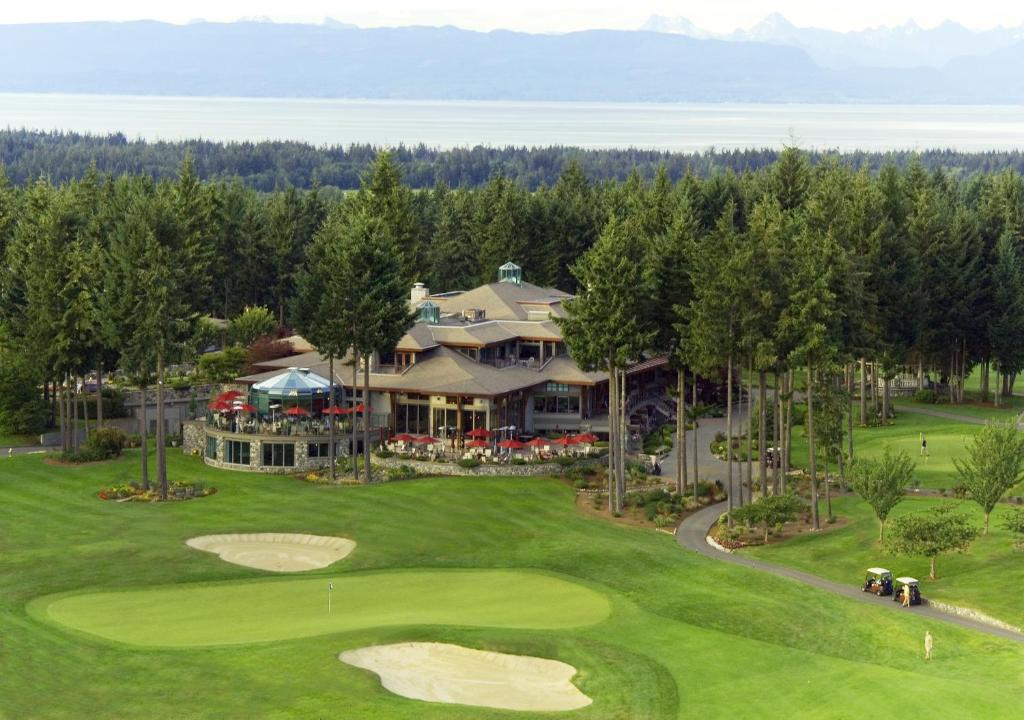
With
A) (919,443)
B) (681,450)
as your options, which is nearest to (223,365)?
(681,450)

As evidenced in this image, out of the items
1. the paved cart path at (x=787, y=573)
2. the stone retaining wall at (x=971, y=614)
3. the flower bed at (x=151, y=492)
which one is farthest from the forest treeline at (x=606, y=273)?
the stone retaining wall at (x=971, y=614)

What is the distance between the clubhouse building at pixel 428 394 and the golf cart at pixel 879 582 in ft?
98.7

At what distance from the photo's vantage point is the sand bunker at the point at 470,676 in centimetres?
4244

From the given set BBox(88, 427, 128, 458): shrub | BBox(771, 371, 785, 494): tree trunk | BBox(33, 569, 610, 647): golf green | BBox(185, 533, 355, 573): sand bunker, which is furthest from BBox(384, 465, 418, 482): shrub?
BBox(33, 569, 610, 647): golf green

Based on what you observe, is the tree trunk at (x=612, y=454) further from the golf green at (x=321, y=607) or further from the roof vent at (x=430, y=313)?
the roof vent at (x=430, y=313)

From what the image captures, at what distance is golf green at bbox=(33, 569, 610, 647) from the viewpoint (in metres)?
48.8

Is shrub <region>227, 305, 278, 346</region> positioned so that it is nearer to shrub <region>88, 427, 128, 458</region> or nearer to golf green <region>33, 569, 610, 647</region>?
shrub <region>88, 427, 128, 458</region>

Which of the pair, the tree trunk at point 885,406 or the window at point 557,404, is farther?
the tree trunk at point 885,406

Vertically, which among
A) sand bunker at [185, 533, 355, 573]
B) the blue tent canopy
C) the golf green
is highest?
the blue tent canopy

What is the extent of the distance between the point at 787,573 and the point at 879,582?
17.4ft

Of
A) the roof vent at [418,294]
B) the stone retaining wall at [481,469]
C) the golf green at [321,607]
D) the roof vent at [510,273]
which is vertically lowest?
the golf green at [321,607]

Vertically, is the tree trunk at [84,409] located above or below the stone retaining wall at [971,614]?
above

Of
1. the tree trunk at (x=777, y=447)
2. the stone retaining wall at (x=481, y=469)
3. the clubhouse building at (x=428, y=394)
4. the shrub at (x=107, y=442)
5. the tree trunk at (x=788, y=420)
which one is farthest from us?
the clubhouse building at (x=428, y=394)

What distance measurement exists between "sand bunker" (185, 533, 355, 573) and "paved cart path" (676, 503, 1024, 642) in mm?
18031
